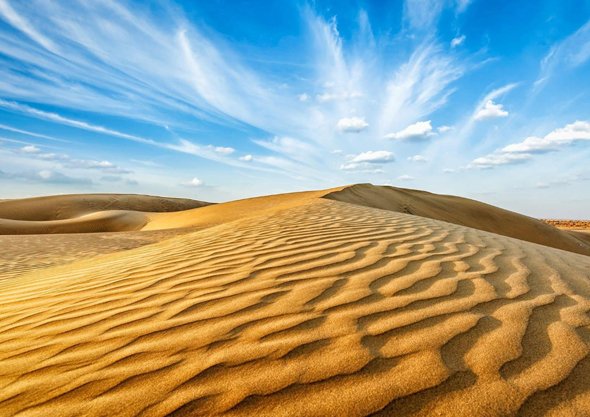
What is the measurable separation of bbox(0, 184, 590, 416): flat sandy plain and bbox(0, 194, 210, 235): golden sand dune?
558 inches

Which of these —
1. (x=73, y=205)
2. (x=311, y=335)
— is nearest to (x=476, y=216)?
(x=311, y=335)

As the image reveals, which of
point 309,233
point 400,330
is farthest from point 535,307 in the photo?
point 309,233

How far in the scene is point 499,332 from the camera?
5.24ft

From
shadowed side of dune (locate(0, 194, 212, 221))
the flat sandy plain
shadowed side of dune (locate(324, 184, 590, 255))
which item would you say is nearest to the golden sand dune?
shadowed side of dune (locate(0, 194, 212, 221))

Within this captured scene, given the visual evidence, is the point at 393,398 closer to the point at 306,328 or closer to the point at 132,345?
the point at 306,328

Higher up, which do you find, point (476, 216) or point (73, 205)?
point (476, 216)

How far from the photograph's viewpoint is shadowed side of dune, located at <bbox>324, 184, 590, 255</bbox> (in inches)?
516

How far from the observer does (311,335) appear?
1.63m

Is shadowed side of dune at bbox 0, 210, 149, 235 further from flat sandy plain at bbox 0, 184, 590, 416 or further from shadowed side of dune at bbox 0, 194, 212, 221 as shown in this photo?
flat sandy plain at bbox 0, 184, 590, 416

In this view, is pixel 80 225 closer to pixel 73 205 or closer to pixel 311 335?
pixel 73 205

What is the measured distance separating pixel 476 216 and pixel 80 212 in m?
29.9

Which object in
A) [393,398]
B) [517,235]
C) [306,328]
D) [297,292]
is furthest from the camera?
[517,235]

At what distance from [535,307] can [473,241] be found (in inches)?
82.3

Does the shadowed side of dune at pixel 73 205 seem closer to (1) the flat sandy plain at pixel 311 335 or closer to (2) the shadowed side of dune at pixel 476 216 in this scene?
(2) the shadowed side of dune at pixel 476 216
